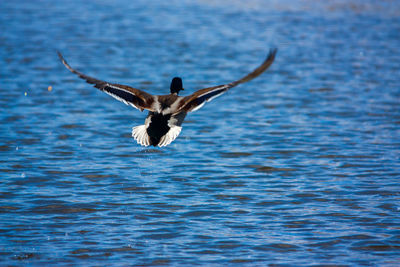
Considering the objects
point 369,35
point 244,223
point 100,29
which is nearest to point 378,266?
point 244,223

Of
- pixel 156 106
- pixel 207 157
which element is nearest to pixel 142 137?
pixel 156 106

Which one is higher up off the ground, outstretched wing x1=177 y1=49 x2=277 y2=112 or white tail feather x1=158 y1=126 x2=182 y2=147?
outstretched wing x1=177 y1=49 x2=277 y2=112

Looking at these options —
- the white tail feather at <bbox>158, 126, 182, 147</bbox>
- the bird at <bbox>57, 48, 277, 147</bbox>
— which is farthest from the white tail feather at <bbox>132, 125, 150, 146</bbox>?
the white tail feather at <bbox>158, 126, 182, 147</bbox>

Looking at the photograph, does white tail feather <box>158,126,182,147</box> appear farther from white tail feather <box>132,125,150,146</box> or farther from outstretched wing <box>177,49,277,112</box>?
outstretched wing <box>177,49,277,112</box>

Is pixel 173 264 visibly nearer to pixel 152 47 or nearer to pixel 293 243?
pixel 293 243

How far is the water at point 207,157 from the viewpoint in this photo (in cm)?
681

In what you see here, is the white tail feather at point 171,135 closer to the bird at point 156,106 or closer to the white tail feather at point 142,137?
the bird at point 156,106

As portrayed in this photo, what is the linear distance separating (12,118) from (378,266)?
7191 millimetres

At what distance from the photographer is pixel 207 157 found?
9.88 meters

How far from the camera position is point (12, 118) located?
38.0 feet

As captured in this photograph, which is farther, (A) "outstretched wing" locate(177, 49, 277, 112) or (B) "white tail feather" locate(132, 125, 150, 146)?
(B) "white tail feather" locate(132, 125, 150, 146)

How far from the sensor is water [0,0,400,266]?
6.81 m

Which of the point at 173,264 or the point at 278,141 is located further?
the point at 278,141

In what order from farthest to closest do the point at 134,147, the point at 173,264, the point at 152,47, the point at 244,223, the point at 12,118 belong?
1. the point at 152,47
2. the point at 12,118
3. the point at 134,147
4. the point at 244,223
5. the point at 173,264
